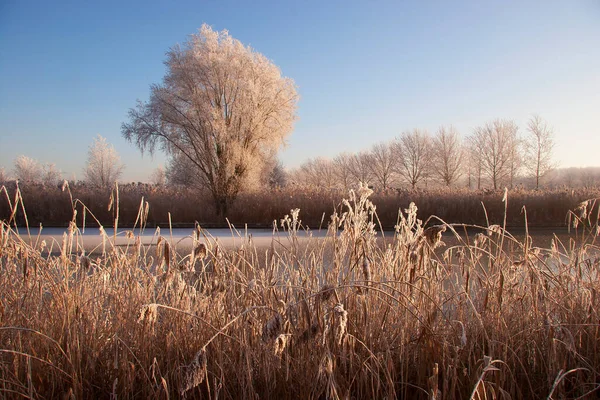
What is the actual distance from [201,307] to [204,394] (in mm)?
570

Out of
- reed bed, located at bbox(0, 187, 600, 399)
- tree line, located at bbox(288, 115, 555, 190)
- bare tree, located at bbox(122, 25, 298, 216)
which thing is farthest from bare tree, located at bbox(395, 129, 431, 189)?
reed bed, located at bbox(0, 187, 600, 399)

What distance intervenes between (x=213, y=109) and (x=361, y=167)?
31.8 metres

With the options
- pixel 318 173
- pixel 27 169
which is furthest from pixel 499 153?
pixel 27 169

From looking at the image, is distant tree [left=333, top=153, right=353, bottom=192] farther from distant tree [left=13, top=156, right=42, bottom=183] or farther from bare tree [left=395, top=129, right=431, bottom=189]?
distant tree [left=13, top=156, right=42, bottom=183]

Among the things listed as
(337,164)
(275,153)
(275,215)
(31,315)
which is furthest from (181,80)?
(337,164)

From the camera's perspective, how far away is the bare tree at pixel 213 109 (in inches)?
819

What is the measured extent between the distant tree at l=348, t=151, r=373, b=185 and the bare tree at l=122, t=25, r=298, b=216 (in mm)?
26563

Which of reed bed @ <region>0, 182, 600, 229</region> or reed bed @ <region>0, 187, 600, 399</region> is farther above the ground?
reed bed @ <region>0, 182, 600, 229</region>

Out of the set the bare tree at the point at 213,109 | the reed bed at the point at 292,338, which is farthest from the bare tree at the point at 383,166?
the reed bed at the point at 292,338

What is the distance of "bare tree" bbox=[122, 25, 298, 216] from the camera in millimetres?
20797

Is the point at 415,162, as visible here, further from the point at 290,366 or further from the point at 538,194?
the point at 290,366

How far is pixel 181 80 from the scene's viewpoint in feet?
69.2

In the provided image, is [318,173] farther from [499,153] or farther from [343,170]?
[499,153]

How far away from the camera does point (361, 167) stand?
165 feet
